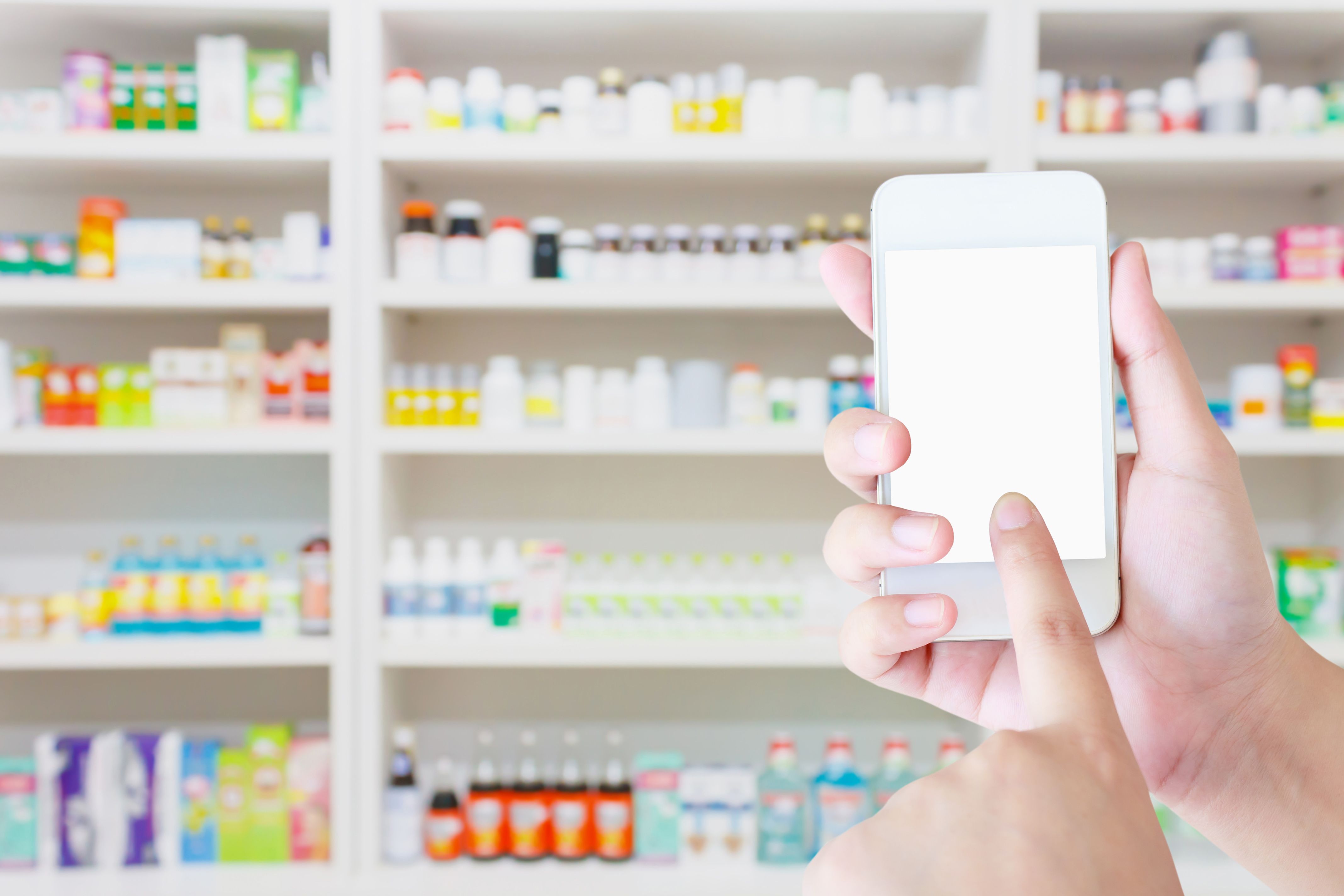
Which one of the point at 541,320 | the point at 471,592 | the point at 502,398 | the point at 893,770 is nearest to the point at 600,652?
the point at 471,592

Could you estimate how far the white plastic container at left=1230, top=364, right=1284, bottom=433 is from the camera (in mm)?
1481

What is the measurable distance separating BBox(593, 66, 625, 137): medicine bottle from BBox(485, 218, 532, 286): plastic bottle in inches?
8.8

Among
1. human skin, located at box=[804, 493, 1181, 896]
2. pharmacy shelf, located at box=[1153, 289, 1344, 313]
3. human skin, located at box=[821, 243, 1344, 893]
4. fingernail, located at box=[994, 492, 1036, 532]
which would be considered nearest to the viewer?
human skin, located at box=[804, 493, 1181, 896]

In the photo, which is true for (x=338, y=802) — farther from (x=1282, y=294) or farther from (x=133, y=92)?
(x=1282, y=294)

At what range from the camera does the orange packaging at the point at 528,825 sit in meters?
1.48

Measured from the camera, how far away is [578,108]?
1486mm

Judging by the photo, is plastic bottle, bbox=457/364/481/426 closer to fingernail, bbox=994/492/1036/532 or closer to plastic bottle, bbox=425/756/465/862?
plastic bottle, bbox=425/756/465/862

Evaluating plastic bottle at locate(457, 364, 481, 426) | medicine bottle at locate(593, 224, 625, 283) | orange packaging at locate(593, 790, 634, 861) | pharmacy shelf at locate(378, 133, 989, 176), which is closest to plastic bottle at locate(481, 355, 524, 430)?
plastic bottle at locate(457, 364, 481, 426)

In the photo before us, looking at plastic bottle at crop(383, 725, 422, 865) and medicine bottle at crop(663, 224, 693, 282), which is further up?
medicine bottle at crop(663, 224, 693, 282)

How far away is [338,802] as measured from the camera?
56.8 inches

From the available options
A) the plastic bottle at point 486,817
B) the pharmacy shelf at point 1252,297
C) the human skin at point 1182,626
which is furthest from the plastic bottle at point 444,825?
the pharmacy shelf at point 1252,297

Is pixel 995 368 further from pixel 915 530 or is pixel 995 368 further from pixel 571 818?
pixel 571 818

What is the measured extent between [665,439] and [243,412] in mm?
768

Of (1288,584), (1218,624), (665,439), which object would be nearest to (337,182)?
(665,439)
